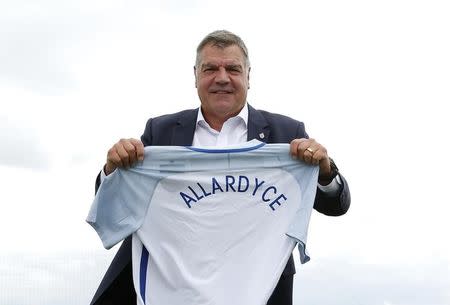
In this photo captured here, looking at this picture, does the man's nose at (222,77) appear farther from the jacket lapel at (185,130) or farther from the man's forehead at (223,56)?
the jacket lapel at (185,130)

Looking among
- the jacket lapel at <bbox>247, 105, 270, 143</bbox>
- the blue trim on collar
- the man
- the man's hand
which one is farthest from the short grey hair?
the man's hand

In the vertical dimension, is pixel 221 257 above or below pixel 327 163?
below

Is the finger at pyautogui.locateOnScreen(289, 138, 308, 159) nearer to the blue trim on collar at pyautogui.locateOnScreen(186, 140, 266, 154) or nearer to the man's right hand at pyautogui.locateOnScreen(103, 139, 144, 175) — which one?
the blue trim on collar at pyautogui.locateOnScreen(186, 140, 266, 154)

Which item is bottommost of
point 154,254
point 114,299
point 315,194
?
point 114,299

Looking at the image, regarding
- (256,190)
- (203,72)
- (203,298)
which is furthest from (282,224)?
(203,72)

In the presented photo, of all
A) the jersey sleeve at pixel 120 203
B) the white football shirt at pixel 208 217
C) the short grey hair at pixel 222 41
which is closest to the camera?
the white football shirt at pixel 208 217

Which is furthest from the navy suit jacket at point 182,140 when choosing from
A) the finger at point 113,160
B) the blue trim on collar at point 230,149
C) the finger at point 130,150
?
the finger at point 130,150

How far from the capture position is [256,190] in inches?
247

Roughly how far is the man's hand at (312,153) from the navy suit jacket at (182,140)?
0.69 feet

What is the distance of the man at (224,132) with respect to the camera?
6.27 m

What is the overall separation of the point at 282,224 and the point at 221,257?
51 cm

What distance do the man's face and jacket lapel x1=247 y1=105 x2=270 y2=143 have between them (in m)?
0.14

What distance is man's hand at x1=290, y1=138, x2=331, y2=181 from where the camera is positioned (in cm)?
617

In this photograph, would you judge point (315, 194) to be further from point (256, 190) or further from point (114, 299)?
point (114, 299)
